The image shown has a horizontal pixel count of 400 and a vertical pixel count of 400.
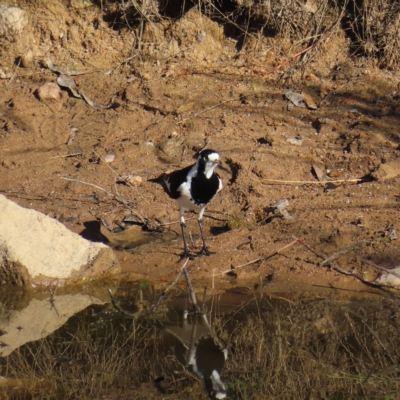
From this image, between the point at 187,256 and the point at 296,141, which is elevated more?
the point at 296,141

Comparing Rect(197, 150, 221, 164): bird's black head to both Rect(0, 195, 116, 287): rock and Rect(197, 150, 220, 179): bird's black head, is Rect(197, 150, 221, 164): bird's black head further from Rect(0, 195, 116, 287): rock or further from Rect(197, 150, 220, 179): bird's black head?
Rect(0, 195, 116, 287): rock

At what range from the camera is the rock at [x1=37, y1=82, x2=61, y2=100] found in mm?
8664

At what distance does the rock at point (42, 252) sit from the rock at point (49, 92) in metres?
2.79

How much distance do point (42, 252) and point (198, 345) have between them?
175 centimetres

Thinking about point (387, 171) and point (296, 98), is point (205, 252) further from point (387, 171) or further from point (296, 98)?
point (296, 98)

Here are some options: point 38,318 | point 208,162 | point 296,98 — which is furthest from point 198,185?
point 296,98

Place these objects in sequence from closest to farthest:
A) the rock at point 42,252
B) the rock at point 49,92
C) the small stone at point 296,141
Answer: the rock at point 42,252 < the small stone at point 296,141 < the rock at point 49,92

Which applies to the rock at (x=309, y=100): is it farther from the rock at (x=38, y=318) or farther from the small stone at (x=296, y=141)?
the rock at (x=38, y=318)

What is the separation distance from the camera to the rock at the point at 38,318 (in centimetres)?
518

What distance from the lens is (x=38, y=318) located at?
5.53 metres

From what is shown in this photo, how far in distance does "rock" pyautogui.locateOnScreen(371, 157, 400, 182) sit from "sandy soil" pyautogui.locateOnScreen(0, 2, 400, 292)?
0.5 inches

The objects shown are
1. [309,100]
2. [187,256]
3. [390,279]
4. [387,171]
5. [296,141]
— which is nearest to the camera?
[390,279]

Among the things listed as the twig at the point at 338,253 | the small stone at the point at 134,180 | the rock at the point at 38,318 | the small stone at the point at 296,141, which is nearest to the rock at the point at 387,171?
the small stone at the point at 296,141

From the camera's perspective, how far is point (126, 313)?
5434 mm
